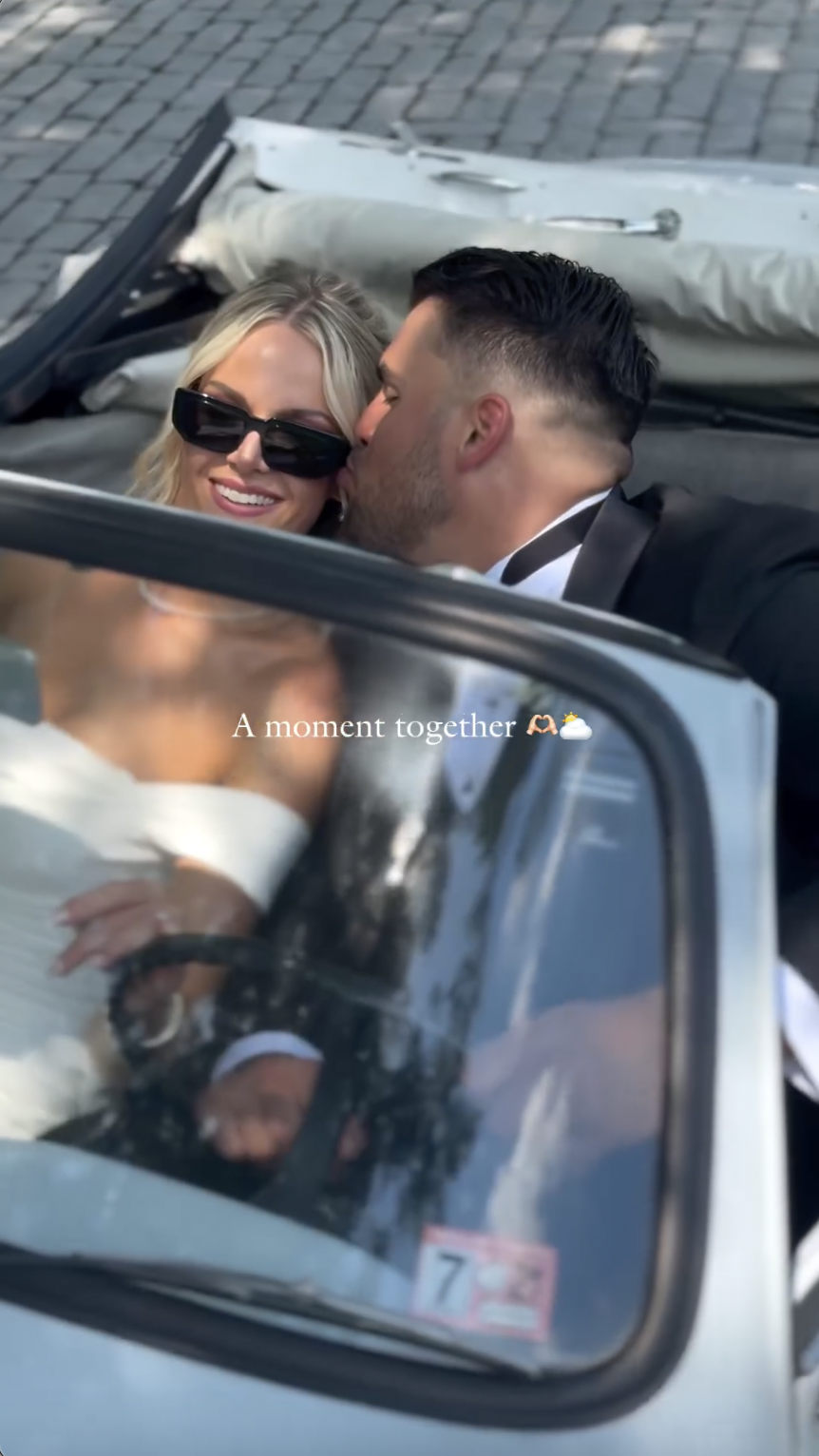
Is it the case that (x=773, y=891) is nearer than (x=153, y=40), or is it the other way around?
(x=773, y=891)

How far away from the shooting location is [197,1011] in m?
1.42

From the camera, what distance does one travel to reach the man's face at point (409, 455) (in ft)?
7.33

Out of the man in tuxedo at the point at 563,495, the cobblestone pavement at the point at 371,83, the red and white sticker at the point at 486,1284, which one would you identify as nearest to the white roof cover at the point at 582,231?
the man in tuxedo at the point at 563,495

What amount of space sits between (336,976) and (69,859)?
322 mm

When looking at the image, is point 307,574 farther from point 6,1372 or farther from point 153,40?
point 153,40

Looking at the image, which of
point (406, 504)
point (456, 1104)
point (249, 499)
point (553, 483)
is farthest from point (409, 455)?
point (456, 1104)

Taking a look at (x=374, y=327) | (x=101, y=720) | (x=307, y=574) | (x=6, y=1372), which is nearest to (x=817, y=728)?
(x=307, y=574)

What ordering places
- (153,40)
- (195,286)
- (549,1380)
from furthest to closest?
(153,40) < (195,286) < (549,1380)

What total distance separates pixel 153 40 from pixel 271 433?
18.9 feet

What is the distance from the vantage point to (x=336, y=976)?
1380 millimetres

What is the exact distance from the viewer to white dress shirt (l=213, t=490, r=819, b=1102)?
1384 millimetres

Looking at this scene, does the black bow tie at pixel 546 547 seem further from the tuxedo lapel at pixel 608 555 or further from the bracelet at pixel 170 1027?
the bracelet at pixel 170 1027

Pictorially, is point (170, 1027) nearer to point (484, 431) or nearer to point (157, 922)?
point (157, 922)

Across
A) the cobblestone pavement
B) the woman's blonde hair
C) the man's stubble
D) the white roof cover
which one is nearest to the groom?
the man's stubble
